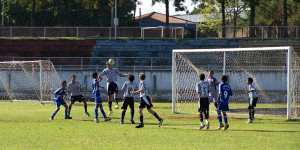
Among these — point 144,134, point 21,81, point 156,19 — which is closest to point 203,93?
point 144,134

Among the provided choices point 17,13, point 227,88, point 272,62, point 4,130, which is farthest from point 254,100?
point 17,13

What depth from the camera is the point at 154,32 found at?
49.6m

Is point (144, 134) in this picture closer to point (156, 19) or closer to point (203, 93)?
point (203, 93)

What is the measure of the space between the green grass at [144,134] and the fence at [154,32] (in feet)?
82.4

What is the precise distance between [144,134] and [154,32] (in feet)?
107

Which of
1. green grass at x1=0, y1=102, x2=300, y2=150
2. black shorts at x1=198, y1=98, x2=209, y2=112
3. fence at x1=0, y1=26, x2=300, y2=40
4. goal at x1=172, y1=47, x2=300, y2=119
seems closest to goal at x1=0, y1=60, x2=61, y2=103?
fence at x1=0, y1=26, x2=300, y2=40

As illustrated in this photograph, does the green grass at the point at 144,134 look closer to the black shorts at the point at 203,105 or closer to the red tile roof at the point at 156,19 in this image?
the black shorts at the point at 203,105

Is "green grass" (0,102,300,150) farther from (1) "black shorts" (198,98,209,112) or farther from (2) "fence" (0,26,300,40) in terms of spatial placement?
(2) "fence" (0,26,300,40)

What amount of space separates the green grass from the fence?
2512cm

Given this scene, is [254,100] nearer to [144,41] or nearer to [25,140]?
[25,140]

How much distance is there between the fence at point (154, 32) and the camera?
156 feet

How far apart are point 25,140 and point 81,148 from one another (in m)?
2.29

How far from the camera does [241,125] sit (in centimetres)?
2084

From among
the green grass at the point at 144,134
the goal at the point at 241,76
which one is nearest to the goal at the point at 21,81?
the goal at the point at 241,76
